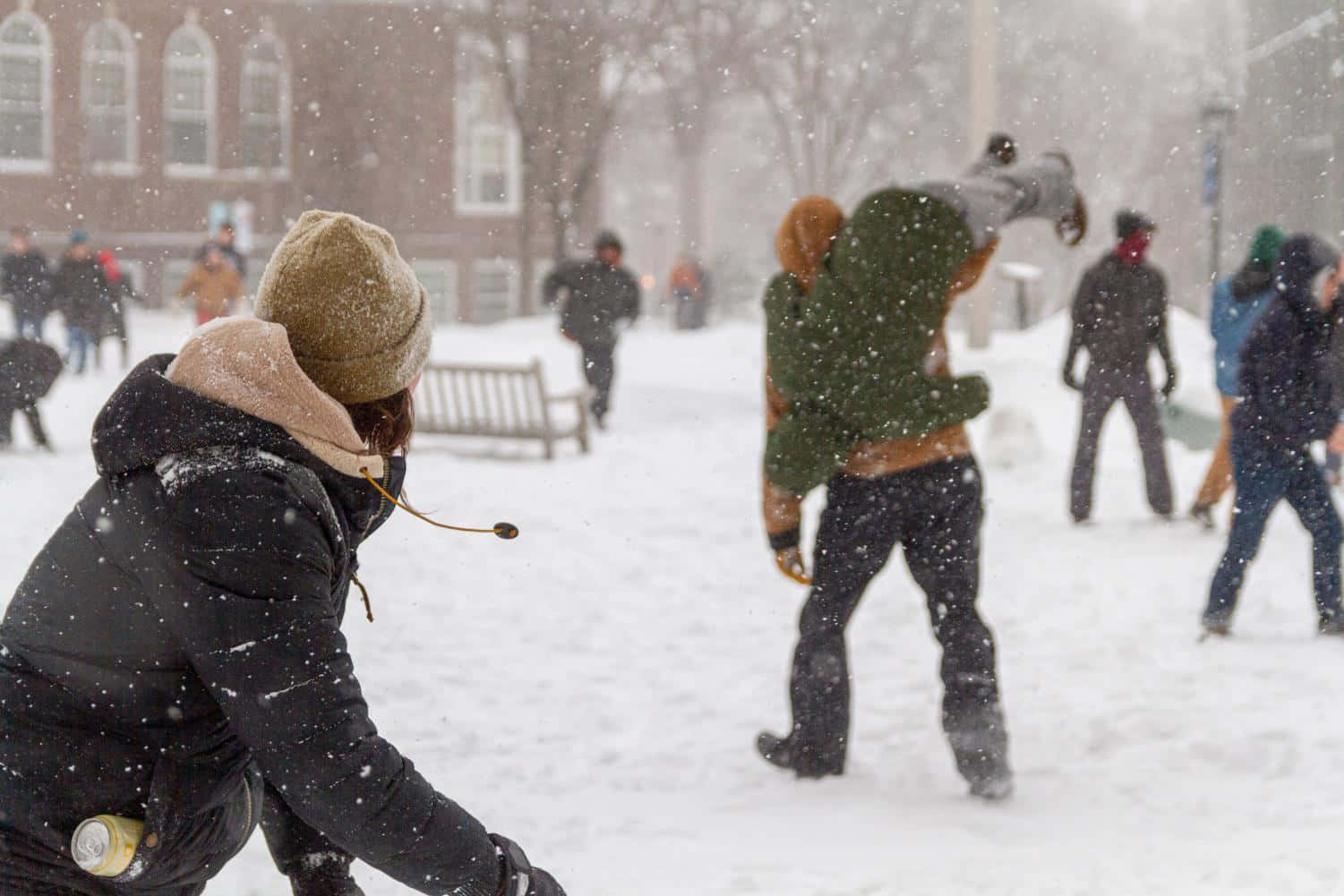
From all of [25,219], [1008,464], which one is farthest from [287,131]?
[1008,464]

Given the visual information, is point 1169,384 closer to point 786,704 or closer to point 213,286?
point 786,704

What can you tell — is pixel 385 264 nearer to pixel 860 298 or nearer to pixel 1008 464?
pixel 860 298

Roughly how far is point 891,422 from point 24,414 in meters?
8.53

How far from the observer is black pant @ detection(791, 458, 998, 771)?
3918mm

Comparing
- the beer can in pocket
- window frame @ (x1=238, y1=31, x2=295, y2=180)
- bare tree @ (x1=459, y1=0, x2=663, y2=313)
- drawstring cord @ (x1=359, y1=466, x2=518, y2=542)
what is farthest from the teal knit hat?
window frame @ (x1=238, y1=31, x2=295, y2=180)

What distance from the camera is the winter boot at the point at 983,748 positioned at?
3990 mm

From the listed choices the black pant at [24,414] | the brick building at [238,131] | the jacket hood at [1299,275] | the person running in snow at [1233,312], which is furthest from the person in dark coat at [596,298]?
the jacket hood at [1299,275]

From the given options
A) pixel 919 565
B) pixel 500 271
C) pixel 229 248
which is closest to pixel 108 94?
pixel 229 248

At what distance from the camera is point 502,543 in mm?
8016

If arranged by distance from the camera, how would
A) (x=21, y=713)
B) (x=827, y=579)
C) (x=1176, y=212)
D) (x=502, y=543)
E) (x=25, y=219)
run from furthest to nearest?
(x=1176, y=212) < (x=25, y=219) < (x=502, y=543) < (x=827, y=579) < (x=21, y=713)

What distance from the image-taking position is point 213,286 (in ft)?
49.1

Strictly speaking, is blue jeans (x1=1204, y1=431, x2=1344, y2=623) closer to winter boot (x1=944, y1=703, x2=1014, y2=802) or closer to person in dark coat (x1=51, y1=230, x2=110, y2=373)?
winter boot (x1=944, y1=703, x2=1014, y2=802)

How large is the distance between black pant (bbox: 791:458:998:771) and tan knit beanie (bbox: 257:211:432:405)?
2.32 metres

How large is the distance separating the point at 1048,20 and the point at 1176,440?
1030 inches
